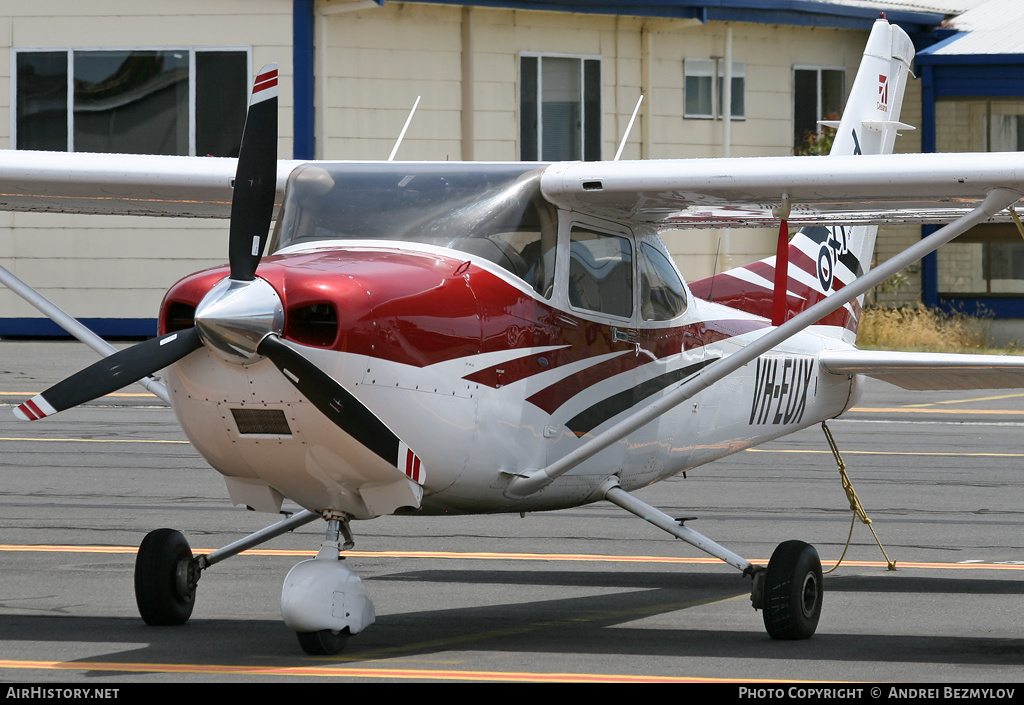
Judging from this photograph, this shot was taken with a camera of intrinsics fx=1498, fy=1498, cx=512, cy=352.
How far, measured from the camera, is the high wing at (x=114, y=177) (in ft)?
27.9

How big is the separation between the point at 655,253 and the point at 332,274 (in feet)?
8.72

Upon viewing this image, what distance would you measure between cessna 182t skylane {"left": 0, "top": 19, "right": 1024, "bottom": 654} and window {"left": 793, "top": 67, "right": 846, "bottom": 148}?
1870 cm

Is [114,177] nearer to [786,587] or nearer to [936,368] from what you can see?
[786,587]

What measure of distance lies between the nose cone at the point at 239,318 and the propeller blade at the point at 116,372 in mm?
175

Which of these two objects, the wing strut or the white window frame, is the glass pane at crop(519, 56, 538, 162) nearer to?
the white window frame

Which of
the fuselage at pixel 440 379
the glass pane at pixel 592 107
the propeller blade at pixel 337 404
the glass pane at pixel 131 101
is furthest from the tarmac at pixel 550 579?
the glass pane at pixel 592 107

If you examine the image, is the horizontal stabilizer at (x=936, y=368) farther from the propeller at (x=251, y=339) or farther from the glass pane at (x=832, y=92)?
the glass pane at (x=832, y=92)

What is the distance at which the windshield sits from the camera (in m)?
7.12

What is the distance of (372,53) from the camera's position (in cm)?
2342

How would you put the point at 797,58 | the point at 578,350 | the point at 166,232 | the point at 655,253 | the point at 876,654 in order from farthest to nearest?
the point at 797,58 < the point at 166,232 < the point at 655,253 < the point at 578,350 < the point at 876,654

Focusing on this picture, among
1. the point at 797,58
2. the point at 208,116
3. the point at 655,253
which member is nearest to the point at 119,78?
the point at 208,116

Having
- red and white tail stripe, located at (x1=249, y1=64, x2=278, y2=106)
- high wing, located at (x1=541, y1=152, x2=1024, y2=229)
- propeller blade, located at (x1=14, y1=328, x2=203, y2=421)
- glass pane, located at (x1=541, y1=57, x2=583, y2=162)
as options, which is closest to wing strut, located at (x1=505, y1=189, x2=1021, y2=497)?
high wing, located at (x1=541, y1=152, x2=1024, y2=229)

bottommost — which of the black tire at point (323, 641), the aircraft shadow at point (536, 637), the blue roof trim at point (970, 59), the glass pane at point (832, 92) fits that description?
the aircraft shadow at point (536, 637)

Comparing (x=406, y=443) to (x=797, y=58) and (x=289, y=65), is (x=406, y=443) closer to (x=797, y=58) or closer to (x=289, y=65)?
(x=289, y=65)
